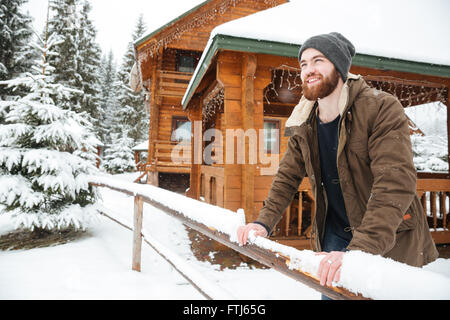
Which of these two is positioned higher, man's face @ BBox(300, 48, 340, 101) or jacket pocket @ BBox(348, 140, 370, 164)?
man's face @ BBox(300, 48, 340, 101)

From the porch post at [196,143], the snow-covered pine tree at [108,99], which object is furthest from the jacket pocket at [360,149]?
the snow-covered pine tree at [108,99]

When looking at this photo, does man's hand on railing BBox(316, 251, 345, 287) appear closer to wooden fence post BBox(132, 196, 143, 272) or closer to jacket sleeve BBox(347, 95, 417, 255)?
jacket sleeve BBox(347, 95, 417, 255)

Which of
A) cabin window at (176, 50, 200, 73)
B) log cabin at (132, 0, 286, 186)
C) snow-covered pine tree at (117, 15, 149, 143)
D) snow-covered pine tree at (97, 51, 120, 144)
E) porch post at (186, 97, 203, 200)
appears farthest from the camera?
snow-covered pine tree at (97, 51, 120, 144)

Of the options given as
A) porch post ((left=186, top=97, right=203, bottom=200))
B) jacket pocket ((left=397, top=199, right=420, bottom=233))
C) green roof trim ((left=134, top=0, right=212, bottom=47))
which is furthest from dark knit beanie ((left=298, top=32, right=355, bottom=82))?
green roof trim ((left=134, top=0, right=212, bottom=47))

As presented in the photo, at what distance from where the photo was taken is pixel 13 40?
1855cm

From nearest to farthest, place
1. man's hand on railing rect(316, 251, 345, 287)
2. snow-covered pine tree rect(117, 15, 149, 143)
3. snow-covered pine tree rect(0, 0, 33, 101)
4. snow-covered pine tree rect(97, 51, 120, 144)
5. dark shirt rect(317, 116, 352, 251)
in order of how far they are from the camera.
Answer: man's hand on railing rect(316, 251, 345, 287), dark shirt rect(317, 116, 352, 251), snow-covered pine tree rect(0, 0, 33, 101), snow-covered pine tree rect(117, 15, 149, 143), snow-covered pine tree rect(97, 51, 120, 144)

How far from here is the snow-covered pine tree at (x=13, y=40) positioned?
1780 cm

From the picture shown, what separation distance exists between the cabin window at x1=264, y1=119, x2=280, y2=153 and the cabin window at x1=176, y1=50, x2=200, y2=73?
7023 mm

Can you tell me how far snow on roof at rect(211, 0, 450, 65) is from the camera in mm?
4407

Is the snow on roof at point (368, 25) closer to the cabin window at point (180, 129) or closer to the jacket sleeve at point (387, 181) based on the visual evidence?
the jacket sleeve at point (387, 181)

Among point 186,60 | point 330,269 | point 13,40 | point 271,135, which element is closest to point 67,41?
point 13,40

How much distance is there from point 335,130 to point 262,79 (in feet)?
11.4

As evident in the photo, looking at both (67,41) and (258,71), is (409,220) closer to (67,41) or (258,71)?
(258,71)
